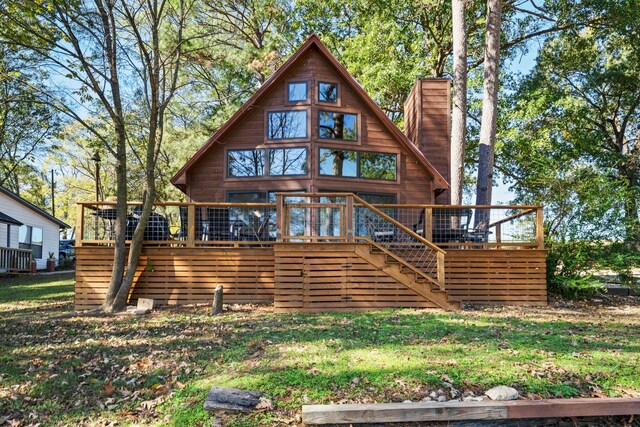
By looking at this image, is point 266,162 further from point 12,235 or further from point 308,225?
point 12,235

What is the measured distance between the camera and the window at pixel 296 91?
11.8 metres

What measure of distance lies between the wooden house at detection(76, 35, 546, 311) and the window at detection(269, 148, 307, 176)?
3 centimetres

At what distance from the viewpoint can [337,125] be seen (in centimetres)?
1184

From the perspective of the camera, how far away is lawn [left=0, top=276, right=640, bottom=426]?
13.0 ft

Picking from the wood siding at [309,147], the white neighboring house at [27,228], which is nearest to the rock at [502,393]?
the wood siding at [309,147]

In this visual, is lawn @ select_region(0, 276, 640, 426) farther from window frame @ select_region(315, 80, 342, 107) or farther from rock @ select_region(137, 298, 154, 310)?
window frame @ select_region(315, 80, 342, 107)

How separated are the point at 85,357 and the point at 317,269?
3983mm

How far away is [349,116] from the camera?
11969mm

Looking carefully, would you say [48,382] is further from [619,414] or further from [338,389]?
[619,414]

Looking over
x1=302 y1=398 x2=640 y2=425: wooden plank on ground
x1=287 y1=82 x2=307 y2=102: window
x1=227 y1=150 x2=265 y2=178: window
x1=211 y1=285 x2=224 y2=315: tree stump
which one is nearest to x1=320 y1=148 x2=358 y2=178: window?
x1=287 y1=82 x2=307 y2=102: window

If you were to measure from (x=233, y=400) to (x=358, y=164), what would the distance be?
28.8 ft

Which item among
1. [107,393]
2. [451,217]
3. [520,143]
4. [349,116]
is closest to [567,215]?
[451,217]

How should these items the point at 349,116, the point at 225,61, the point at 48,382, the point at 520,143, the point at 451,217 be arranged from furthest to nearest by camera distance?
the point at 225,61 → the point at 520,143 → the point at 349,116 → the point at 451,217 → the point at 48,382

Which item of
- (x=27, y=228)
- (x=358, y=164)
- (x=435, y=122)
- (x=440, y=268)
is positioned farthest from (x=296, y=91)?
(x=27, y=228)
